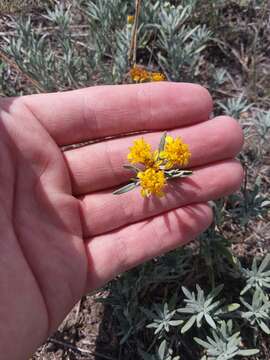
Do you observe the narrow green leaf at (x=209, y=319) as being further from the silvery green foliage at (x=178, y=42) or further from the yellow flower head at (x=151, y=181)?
the silvery green foliage at (x=178, y=42)

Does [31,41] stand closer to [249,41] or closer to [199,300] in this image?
[249,41]

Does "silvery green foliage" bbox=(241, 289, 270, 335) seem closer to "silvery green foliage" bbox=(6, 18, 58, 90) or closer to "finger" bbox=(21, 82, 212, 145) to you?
"finger" bbox=(21, 82, 212, 145)

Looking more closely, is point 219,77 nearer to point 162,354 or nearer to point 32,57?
point 32,57

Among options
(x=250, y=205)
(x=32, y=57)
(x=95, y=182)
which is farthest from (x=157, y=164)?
(x=32, y=57)

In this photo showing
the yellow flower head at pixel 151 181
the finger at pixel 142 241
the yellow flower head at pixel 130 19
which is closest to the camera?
the yellow flower head at pixel 151 181

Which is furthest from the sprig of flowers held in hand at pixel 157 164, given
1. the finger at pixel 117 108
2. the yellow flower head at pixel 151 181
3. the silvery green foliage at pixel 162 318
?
the silvery green foliage at pixel 162 318

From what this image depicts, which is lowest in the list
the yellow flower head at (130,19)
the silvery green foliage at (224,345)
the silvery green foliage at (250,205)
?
the silvery green foliage at (224,345)

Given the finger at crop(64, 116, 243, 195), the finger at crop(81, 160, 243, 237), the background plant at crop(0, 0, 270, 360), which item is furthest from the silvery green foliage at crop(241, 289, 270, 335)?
the finger at crop(64, 116, 243, 195)
